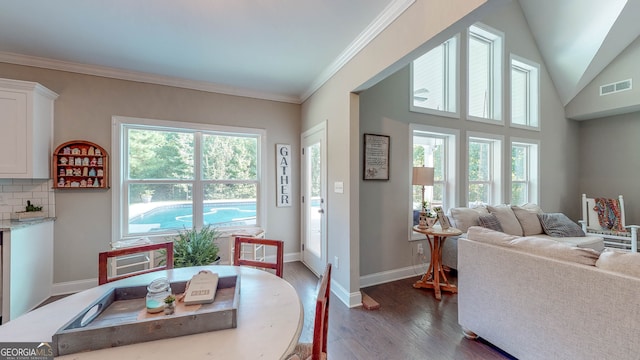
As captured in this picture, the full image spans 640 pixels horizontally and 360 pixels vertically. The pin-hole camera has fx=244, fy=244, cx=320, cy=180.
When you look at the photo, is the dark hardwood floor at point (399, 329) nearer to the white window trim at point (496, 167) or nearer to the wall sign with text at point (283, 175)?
the wall sign with text at point (283, 175)

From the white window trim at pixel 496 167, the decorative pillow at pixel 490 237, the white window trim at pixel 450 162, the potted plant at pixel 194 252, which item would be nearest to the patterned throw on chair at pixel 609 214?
the white window trim at pixel 496 167

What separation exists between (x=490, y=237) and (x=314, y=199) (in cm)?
209

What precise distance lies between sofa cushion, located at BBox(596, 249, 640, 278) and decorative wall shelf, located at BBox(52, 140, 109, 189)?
4.32m

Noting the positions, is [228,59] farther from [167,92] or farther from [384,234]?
[384,234]

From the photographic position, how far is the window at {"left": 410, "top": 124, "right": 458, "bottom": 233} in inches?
136

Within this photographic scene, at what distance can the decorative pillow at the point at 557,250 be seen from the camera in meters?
1.43

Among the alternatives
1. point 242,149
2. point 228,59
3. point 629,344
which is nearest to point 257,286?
Answer: point 629,344

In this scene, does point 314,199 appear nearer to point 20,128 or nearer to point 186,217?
point 186,217

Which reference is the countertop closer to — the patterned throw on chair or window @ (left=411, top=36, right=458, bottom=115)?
window @ (left=411, top=36, right=458, bottom=115)

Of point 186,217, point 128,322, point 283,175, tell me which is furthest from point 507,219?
point 186,217

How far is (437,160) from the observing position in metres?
3.62

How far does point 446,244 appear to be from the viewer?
329 centimetres

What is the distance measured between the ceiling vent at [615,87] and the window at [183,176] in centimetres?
574

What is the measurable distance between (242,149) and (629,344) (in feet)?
12.4
